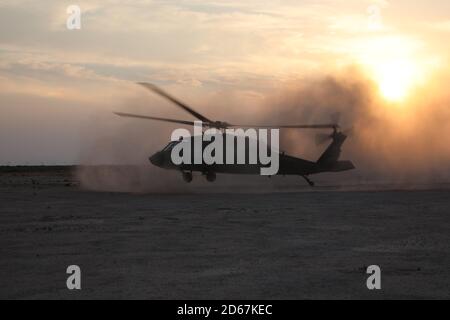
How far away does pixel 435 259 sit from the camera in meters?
12.2

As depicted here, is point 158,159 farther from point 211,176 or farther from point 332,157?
point 332,157

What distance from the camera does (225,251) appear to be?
43.0 feet

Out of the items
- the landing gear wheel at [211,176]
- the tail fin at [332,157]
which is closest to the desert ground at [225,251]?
the landing gear wheel at [211,176]

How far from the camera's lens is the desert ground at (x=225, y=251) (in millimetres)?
9555

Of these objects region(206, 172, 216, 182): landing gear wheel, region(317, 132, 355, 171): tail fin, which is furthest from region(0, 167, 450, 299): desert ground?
region(317, 132, 355, 171): tail fin

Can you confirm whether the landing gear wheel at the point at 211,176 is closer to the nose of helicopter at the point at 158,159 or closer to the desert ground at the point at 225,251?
the nose of helicopter at the point at 158,159

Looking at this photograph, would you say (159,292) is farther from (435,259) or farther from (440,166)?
(440,166)

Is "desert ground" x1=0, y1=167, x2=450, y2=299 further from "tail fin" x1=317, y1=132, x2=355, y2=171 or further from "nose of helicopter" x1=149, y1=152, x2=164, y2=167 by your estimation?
"tail fin" x1=317, y1=132, x2=355, y2=171

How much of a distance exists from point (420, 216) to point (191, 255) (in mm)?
10704

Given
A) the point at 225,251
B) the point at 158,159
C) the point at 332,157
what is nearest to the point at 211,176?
the point at 158,159

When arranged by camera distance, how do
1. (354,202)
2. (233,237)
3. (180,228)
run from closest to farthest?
(233,237)
(180,228)
(354,202)

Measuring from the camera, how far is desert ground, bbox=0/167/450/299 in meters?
9.55
